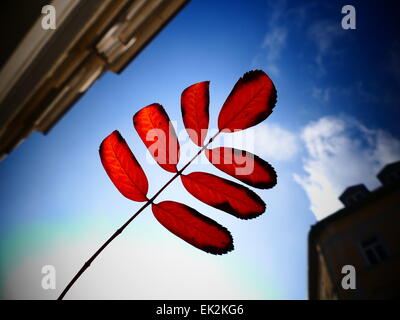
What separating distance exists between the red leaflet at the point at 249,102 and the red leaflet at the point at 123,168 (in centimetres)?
43

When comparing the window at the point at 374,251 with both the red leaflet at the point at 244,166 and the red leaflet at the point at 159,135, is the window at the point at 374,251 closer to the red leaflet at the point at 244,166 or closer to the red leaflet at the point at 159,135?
the red leaflet at the point at 244,166

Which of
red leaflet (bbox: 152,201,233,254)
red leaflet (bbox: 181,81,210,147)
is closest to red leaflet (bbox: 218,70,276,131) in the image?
red leaflet (bbox: 181,81,210,147)

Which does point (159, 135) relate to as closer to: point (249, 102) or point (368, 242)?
point (249, 102)

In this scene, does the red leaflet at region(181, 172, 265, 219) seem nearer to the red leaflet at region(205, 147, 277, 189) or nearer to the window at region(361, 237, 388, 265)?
the red leaflet at region(205, 147, 277, 189)

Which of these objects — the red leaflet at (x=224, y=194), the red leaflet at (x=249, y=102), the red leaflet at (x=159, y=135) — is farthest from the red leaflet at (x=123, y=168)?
the red leaflet at (x=249, y=102)

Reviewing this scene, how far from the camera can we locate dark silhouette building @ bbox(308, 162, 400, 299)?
565 centimetres

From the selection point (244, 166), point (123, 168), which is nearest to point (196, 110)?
point (244, 166)

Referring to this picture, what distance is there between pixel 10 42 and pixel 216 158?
2314 mm

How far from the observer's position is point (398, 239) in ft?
18.4

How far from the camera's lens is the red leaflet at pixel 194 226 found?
0.96 m

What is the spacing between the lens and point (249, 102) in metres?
0.98

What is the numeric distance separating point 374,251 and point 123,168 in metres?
7.60
